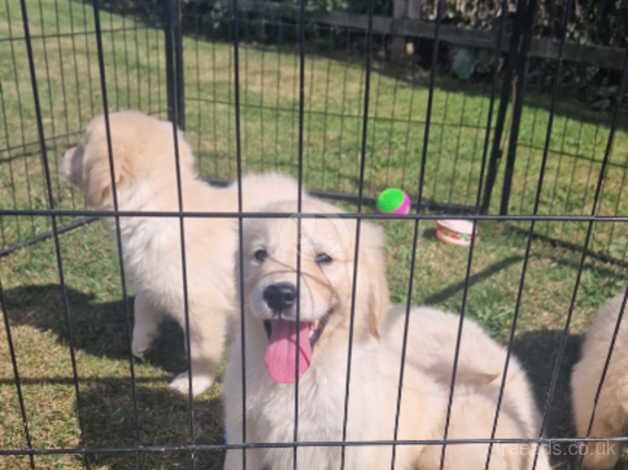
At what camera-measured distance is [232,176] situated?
546 centimetres

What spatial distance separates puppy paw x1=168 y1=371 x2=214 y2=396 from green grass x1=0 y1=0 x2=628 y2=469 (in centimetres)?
4

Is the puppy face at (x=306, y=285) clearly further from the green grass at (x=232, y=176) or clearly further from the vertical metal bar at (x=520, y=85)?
the vertical metal bar at (x=520, y=85)

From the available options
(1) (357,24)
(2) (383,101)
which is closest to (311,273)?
(1) (357,24)

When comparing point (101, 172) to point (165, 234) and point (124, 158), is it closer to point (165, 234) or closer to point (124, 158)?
point (124, 158)

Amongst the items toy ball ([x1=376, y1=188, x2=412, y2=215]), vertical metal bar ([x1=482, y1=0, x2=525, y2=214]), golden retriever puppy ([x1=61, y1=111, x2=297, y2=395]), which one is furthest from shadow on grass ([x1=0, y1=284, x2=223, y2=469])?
vertical metal bar ([x1=482, y1=0, x2=525, y2=214])

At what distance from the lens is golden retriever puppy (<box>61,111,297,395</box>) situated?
9.70ft

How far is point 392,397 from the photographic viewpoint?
2117 millimetres

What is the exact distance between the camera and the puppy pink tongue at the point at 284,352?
2.00 m

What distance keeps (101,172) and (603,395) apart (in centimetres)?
230

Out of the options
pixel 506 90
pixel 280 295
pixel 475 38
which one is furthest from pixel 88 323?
pixel 475 38

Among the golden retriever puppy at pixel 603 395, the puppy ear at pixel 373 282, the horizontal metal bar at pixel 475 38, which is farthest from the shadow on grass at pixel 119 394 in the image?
the horizontal metal bar at pixel 475 38

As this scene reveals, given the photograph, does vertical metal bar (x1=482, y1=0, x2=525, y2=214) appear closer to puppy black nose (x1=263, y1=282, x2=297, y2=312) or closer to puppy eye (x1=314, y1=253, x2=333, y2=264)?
puppy eye (x1=314, y1=253, x2=333, y2=264)

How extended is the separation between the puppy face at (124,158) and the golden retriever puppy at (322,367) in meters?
0.99

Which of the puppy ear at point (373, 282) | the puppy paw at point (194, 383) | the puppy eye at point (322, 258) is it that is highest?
the puppy eye at point (322, 258)
